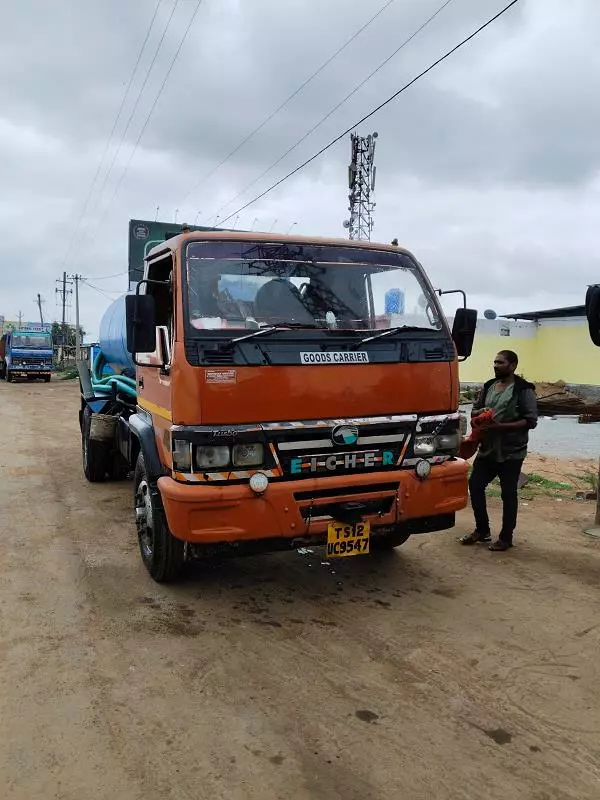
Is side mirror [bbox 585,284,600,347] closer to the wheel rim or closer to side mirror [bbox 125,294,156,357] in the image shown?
side mirror [bbox 125,294,156,357]

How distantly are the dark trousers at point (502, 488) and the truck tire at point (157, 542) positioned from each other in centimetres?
272

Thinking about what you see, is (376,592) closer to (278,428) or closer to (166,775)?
(278,428)

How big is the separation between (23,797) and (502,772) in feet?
6.19

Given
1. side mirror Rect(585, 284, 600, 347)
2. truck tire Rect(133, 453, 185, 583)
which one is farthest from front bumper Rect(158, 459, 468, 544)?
side mirror Rect(585, 284, 600, 347)

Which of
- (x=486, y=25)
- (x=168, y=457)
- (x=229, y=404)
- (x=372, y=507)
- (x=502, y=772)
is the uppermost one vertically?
(x=486, y=25)

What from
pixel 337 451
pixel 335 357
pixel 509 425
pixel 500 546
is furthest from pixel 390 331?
pixel 500 546

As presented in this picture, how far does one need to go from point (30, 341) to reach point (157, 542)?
31.4 m

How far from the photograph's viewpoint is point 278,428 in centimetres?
368

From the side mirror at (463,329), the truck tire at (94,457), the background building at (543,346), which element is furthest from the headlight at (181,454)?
the background building at (543,346)

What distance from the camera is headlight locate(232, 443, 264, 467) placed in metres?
3.63

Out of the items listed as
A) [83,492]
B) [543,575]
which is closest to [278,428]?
[543,575]

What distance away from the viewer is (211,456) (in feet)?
11.8

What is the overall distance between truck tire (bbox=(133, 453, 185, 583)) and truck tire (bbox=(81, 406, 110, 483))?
310 centimetres

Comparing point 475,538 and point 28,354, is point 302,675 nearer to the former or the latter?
point 475,538
